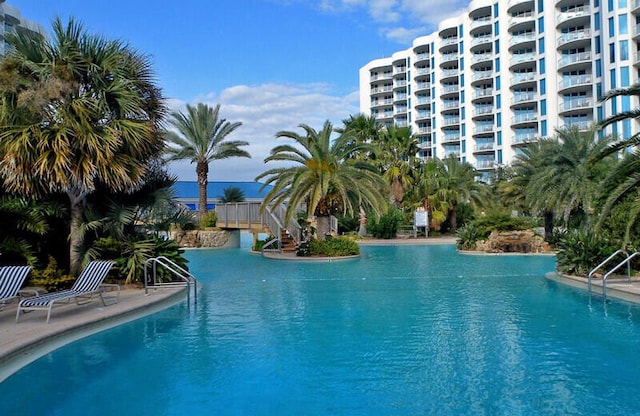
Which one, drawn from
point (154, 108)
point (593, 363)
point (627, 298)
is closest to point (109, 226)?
point (154, 108)

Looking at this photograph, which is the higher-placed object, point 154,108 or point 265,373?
point 154,108

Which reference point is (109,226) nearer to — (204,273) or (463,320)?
(204,273)

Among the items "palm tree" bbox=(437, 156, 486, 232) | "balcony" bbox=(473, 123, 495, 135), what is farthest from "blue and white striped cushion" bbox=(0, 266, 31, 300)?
"balcony" bbox=(473, 123, 495, 135)

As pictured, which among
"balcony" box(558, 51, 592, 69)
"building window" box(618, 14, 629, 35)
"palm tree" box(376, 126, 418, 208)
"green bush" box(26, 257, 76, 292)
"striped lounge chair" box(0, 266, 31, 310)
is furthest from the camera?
"balcony" box(558, 51, 592, 69)

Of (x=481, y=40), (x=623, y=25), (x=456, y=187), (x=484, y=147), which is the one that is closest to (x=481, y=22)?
(x=481, y=40)

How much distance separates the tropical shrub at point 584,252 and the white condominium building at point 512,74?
3335 centimetres

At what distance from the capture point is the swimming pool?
584 centimetres

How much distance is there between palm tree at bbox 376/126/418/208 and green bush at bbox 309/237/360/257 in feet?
48.2

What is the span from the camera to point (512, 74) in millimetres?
62719

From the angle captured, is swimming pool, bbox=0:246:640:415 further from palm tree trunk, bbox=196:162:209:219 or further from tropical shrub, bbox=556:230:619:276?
palm tree trunk, bbox=196:162:209:219

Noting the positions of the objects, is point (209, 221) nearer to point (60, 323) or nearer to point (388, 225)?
point (388, 225)

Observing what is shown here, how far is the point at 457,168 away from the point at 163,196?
105 ft

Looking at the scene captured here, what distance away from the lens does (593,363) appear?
23.7 feet

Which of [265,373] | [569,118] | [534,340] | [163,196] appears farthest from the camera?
[569,118]
